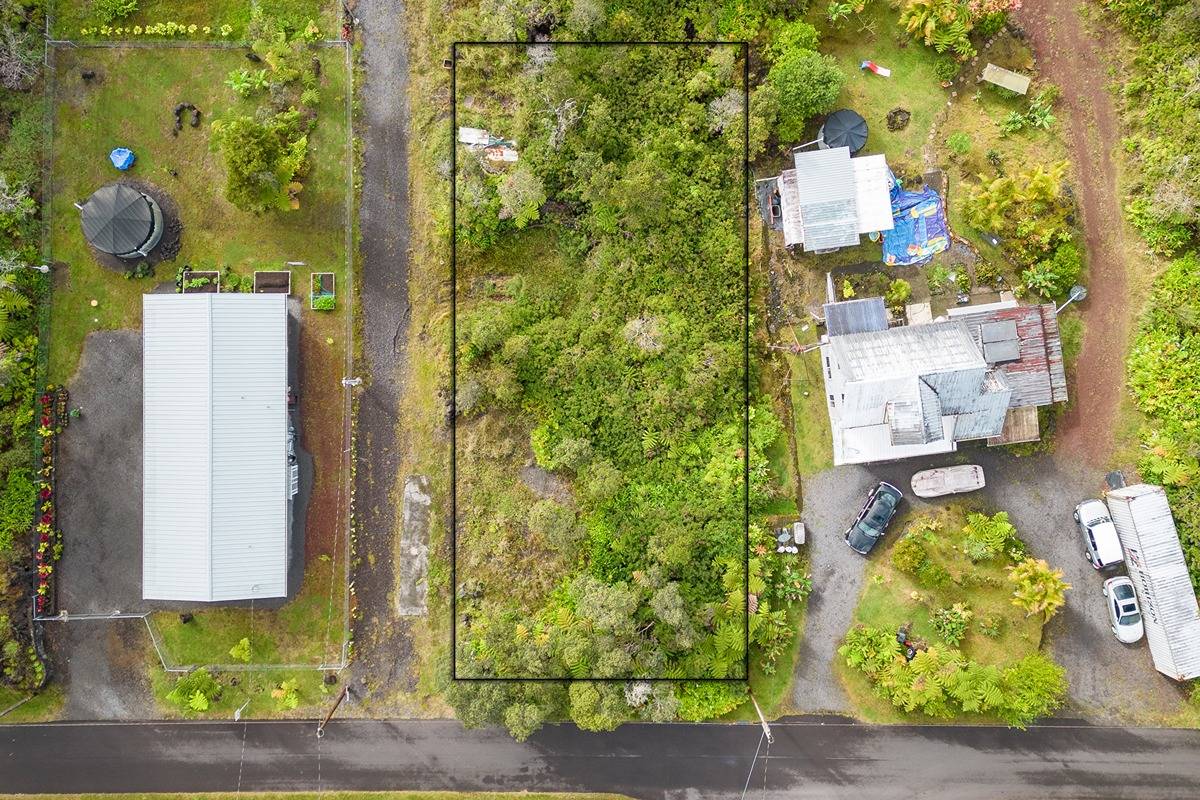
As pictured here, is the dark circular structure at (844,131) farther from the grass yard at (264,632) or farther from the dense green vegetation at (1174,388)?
the grass yard at (264,632)

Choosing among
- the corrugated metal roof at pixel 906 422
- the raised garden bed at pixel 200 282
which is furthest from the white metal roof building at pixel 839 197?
the raised garden bed at pixel 200 282

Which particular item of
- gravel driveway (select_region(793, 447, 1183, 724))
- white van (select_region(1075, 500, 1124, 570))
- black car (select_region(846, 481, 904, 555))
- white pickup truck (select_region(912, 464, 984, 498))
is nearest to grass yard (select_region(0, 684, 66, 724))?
gravel driveway (select_region(793, 447, 1183, 724))

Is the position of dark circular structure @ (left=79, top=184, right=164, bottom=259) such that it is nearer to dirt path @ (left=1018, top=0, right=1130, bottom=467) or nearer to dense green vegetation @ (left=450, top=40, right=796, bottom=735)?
dense green vegetation @ (left=450, top=40, right=796, bottom=735)

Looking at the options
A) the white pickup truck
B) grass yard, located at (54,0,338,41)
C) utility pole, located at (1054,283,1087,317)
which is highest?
grass yard, located at (54,0,338,41)

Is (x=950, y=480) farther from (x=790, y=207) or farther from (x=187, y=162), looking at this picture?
(x=187, y=162)

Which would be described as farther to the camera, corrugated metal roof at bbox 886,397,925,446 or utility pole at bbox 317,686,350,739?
utility pole at bbox 317,686,350,739

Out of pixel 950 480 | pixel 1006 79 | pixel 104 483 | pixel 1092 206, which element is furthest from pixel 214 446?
pixel 1092 206
